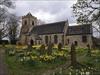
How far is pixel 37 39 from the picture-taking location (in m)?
70.6

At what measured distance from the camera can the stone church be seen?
62.3 metres

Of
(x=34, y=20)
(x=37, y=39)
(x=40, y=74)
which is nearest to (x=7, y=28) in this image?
(x=37, y=39)

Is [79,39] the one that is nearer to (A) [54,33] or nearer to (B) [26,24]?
(A) [54,33]

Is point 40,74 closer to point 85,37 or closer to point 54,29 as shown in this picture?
point 85,37

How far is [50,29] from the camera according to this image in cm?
6919

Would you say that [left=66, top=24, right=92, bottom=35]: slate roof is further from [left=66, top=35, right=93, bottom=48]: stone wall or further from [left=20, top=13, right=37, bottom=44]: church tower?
[left=20, top=13, right=37, bottom=44]: church tower

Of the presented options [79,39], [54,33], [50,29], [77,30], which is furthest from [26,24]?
[79,39]

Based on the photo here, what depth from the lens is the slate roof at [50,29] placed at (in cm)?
6621

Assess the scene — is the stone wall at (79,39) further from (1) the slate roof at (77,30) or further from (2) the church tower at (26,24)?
(2) the church tower at (26,24)

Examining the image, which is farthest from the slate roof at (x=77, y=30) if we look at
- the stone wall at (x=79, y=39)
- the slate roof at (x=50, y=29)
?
the slate roof at (x=50, y=29)

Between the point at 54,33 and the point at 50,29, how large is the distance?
2.68 meters

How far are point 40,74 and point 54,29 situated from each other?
5310 centimetres

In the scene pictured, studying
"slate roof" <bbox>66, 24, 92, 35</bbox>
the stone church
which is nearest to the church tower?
the stone church

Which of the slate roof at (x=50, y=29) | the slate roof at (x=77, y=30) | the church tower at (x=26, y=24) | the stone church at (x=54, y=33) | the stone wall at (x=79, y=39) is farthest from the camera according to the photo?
the church tower at (x=26, y=24)
